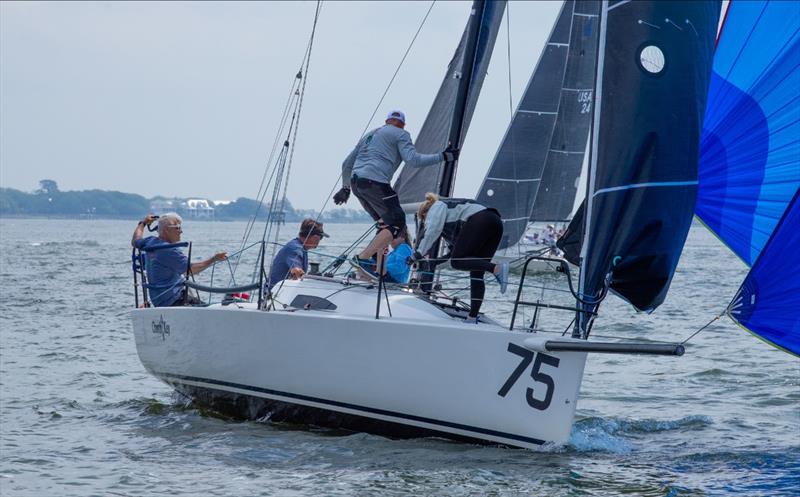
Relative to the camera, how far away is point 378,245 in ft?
31.4

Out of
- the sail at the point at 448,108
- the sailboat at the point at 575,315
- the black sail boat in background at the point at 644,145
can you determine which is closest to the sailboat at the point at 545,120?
the sail at the point at 448,108

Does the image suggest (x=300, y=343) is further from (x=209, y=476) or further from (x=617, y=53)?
(x=617, y=53)

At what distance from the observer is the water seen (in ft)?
24.4

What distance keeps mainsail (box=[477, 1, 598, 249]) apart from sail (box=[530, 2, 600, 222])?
22 mm

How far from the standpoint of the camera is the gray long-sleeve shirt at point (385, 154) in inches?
377

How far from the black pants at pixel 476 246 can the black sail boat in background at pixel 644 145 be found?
85 cm

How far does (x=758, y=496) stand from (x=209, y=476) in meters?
3.56

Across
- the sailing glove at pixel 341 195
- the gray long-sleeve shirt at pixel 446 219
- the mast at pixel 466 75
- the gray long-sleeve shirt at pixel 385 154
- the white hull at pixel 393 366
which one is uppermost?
the mast at pixel 466 75

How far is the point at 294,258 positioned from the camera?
A: 998 centimetres

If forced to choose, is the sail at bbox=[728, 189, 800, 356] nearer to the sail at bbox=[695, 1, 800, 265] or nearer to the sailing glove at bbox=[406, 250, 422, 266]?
the sail at bbox=[695, 1, 800, 265]

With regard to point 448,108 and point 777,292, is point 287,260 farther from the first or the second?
point 777,292

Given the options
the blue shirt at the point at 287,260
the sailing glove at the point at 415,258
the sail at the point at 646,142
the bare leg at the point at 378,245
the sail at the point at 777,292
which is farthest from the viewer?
the blue shirt at the point at 287,260

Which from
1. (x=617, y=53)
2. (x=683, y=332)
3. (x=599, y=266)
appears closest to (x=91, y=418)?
(x=599, y=266)

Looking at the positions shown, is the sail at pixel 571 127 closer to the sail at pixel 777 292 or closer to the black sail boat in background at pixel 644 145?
the black sail boat in background at pixel 644 145
